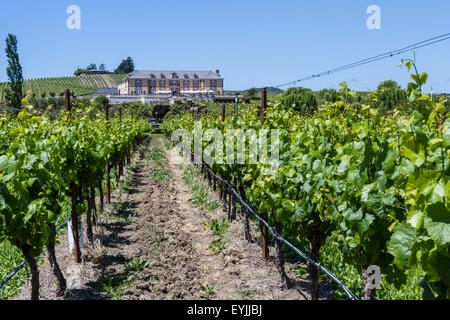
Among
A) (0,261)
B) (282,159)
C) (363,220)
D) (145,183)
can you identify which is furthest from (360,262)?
(145,183)

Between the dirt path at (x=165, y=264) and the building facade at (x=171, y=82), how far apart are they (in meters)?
81.9

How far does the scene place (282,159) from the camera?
4469mm

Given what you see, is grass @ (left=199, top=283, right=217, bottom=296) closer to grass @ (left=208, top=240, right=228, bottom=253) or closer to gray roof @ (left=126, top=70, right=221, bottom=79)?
grass @ (left=208, top=240, right=228, bottom=253)

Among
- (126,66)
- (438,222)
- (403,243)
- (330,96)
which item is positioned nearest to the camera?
(438,222)

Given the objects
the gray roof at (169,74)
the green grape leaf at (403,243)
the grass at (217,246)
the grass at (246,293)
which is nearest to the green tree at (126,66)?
the gray roof at (169,74)

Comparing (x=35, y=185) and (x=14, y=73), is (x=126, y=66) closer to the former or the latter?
(x=14, y=73)

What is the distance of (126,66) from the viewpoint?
459ft

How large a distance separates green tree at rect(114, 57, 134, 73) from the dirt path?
139063 millimetres

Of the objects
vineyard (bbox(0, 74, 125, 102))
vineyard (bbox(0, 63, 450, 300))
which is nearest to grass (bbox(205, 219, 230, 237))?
vineyard (bbox(0, 63, 450, 300))

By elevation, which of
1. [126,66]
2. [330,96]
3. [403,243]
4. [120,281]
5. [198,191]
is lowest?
[120,281]

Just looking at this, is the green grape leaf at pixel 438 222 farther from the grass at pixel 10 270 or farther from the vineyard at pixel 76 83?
the vineyard at pixel 76 83

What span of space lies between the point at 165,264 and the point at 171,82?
290 ft

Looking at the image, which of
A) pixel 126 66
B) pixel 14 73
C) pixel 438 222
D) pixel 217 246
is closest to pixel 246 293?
pixel 217 246
